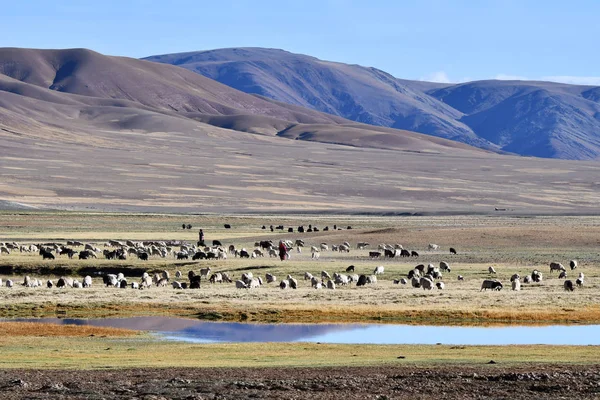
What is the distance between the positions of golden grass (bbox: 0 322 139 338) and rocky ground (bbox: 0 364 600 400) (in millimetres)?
6481

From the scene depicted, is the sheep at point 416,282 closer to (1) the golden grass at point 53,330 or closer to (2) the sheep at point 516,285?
(2) the sheep at point 516,285

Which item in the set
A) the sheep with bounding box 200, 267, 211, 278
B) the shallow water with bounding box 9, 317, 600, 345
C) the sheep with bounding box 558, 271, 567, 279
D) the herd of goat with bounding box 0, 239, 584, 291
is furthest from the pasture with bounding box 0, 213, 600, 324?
the sheep with bounding box 200, 267, 211, 278

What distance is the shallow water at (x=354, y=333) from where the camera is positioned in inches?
978

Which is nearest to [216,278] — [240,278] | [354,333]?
[240,278]

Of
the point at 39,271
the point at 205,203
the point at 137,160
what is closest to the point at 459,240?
the point at 39,271

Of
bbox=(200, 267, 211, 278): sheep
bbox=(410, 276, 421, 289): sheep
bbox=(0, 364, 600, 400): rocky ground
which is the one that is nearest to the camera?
bbox=(0, 364, 600, 400): rocky ground

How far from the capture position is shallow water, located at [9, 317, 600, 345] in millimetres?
24844

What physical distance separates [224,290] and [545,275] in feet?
40.5

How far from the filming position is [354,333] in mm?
26109

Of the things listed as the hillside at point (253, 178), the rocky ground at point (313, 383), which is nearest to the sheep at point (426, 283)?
the rocky ground at point (313, 383)

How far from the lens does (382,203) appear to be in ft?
407

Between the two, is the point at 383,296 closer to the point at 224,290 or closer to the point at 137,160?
the point at 224,290

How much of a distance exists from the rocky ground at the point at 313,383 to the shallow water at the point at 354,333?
5804mm

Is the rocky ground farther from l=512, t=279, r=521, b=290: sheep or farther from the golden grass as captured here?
l=512, t=279, r=521, b=290: sheep
